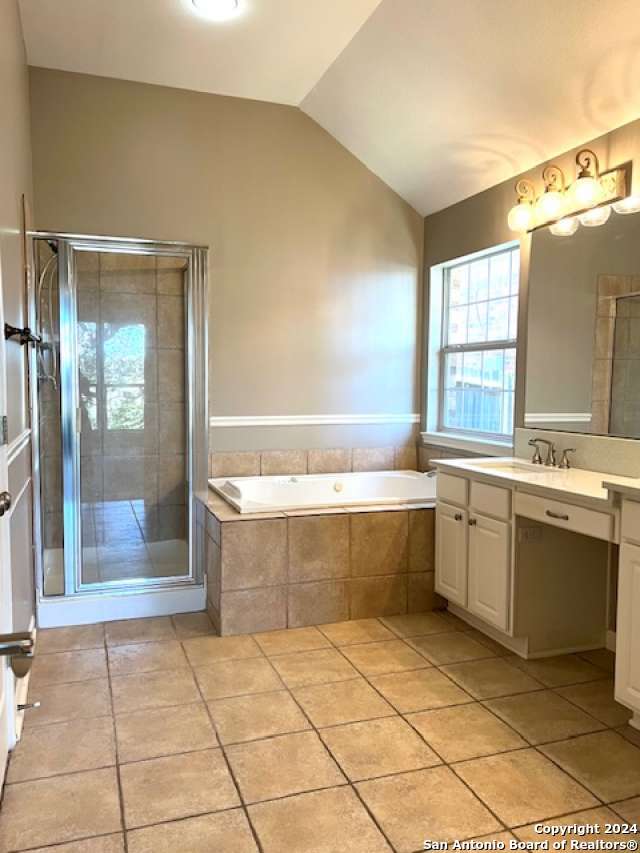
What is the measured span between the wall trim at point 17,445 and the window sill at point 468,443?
90.9 inches

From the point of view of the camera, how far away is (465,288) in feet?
13.5

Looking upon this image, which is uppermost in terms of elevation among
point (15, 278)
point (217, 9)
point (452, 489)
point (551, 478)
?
point (217, 9)

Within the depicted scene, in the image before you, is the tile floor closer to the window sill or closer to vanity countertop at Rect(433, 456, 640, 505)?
vanity countertop at Rect(433, 456, 640, 505)

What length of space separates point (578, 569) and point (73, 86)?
3441mm

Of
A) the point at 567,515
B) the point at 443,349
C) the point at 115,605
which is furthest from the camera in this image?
the point at 443,349

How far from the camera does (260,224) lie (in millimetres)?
3938

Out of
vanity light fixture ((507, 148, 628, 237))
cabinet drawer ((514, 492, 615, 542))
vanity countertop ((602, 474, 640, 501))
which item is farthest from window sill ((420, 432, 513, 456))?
vanity countertop ((602, 474, 640, 501))

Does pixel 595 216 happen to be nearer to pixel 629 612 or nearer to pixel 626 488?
pixel 626 488

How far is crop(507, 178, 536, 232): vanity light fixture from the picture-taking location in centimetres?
325

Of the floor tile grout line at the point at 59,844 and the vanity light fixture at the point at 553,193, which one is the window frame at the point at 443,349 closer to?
the vanity light fixture at the point at 553,193

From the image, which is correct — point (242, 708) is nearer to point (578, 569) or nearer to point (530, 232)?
point (578, 569)

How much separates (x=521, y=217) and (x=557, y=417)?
0.98 meters

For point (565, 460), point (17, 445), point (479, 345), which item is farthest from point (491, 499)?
point (17, 445)

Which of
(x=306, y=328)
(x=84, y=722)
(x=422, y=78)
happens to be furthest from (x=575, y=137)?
(x=84, y=722)
